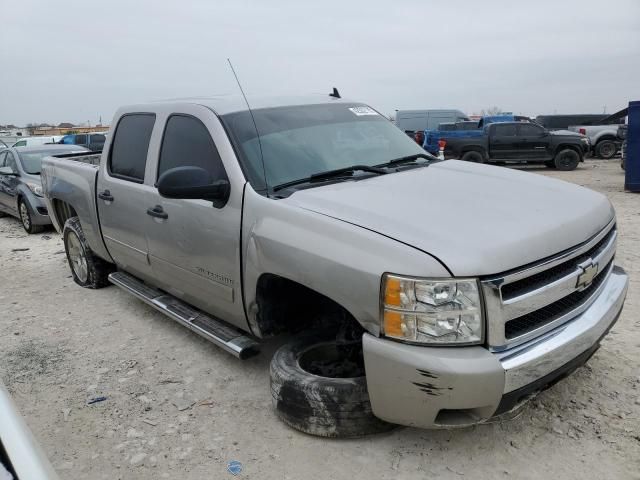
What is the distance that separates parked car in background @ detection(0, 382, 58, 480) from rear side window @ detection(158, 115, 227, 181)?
1.97 metres

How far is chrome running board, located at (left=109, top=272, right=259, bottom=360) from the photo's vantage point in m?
3.29

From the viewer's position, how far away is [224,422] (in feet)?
10.2

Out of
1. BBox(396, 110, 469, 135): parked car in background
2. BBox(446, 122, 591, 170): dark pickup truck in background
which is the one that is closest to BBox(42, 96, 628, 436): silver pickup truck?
BBox(446, 122, 591, 170): dark pickup truck in background

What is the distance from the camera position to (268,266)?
2895 mm

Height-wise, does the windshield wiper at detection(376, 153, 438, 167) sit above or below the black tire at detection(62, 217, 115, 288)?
above

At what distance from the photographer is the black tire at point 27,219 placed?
9.26 metres

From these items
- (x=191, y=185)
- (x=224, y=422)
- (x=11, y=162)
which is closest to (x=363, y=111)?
(x=191, y=185)

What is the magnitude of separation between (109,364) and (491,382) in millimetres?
2867

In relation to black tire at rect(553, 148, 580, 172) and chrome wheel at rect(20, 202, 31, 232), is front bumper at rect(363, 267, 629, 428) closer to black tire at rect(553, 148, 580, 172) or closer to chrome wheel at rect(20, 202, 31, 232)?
chrome wheel at rect(20, 202, 31, 232)

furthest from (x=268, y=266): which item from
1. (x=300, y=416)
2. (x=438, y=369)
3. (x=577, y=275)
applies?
(x=577, y=275)

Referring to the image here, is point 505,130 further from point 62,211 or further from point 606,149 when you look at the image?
point 62,211

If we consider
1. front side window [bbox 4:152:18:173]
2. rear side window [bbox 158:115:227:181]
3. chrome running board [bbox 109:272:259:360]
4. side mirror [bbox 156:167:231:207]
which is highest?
rear side window [bbox 158:115:227:181]

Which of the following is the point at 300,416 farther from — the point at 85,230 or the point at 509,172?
the point at 85,230

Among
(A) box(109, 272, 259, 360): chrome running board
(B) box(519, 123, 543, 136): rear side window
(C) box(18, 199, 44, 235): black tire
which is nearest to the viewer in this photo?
(A) box(109, 272, 259, 360): chrome running board
